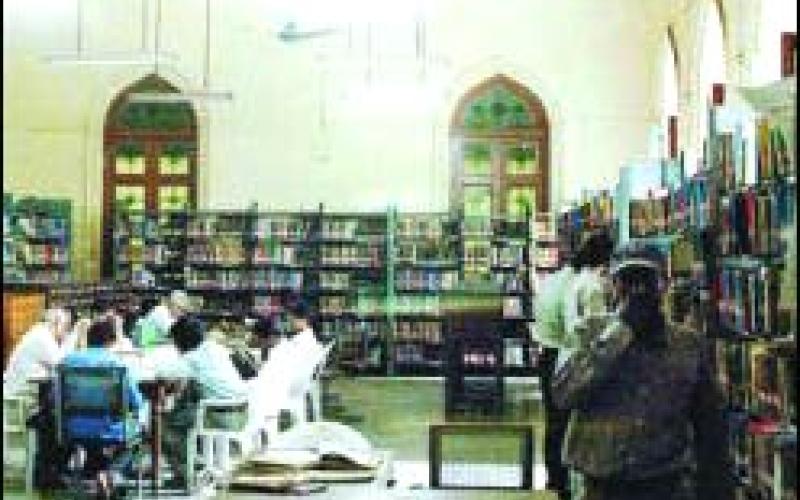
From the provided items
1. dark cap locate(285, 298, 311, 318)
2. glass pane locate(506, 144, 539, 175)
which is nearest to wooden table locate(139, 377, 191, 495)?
dark cap locate(285, 298, 311, 318)

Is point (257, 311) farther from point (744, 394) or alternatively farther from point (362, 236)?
point (744, 394)

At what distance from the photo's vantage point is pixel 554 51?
1717 centimetres

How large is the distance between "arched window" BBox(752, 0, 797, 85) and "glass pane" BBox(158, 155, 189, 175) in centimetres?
781

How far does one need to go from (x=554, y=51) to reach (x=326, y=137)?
296 centimetres

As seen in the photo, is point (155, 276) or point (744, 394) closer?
point (744, 394)

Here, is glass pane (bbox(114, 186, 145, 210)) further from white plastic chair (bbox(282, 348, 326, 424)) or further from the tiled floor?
white plastic chair (bbox(282, 348, 326, 424))

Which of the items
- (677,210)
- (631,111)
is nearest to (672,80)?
(631,111)

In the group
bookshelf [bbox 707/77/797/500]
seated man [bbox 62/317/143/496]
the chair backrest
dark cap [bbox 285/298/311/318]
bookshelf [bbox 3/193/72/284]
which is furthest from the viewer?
bookshelf [bbox 3/193/72/284]

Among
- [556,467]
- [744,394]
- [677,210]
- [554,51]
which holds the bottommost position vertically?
[556,467]

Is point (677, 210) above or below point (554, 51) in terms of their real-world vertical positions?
below

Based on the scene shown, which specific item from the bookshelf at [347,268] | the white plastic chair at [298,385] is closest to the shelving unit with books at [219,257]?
the bookshelf at [347,268]

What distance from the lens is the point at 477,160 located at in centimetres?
1736

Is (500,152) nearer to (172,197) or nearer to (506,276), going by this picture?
(506,276)

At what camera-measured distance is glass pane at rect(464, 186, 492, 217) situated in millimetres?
17297
